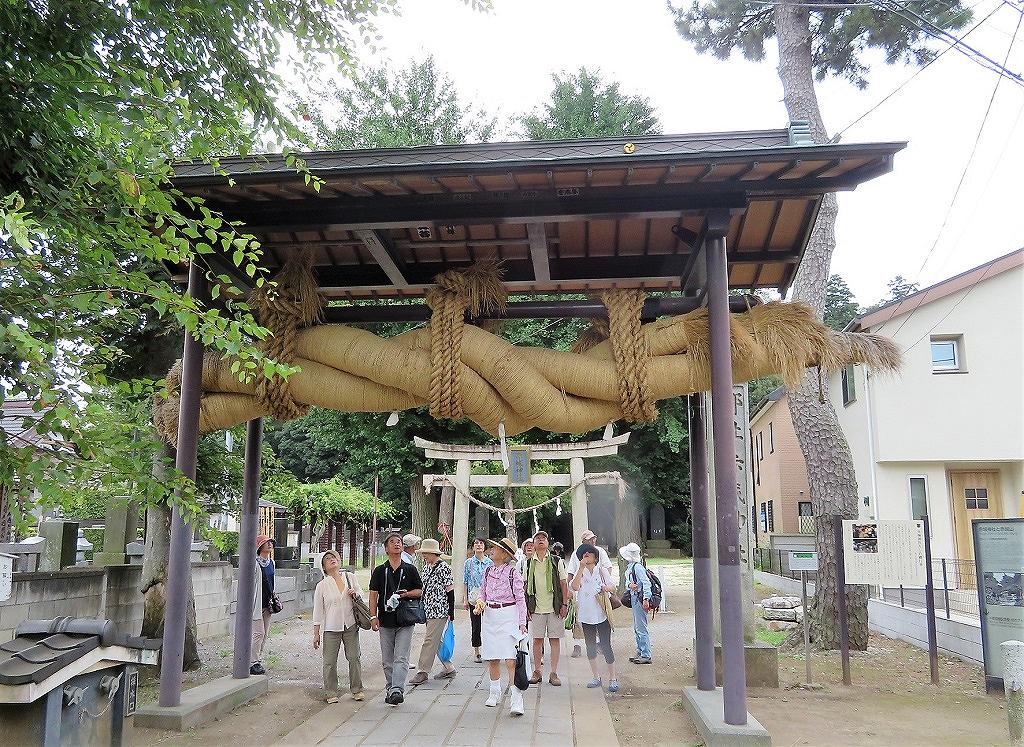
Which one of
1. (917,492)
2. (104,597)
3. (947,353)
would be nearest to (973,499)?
(917,492)

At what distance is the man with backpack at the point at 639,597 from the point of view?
999 centimetres

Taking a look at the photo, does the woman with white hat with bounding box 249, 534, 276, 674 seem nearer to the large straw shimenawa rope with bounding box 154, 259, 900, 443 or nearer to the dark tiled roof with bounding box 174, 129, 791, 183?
the large straw shimenawa rope with bounding box 154, 259, 900, 443

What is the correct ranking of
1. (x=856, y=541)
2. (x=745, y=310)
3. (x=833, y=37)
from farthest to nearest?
(x=833, y=37) < (x=856, y=541) < (x=745, y=310)

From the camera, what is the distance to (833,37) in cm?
1445

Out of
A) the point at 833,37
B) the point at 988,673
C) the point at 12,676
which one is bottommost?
the point at 988,673

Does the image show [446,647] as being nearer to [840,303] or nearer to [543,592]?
[543,592]

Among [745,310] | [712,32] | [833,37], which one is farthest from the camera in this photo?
[712,32]

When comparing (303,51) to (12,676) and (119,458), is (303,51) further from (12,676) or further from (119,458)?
(12,676)

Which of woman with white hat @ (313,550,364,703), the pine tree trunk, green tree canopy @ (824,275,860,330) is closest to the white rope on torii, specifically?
the pine tree trunk

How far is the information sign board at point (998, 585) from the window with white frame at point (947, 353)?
33.3 ft

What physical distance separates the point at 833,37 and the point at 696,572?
11.6m

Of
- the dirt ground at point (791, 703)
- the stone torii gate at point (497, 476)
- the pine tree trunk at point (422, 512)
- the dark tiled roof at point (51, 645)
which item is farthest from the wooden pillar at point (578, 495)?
the dark tiled roof at point (51, 645)

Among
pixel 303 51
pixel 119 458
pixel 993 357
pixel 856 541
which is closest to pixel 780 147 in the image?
pixel 303 51

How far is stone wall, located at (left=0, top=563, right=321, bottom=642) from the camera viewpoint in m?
7.45
